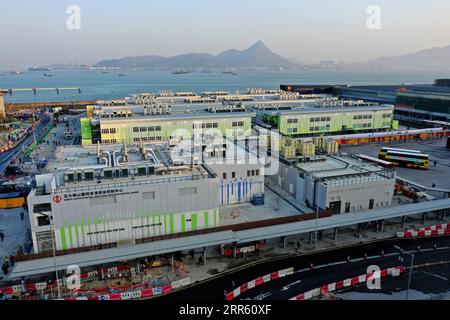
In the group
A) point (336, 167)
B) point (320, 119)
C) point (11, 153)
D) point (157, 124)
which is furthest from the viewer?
point (320, 119)

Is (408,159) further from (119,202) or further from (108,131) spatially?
(108,131)

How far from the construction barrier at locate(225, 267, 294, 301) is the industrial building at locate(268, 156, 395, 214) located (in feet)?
26.6

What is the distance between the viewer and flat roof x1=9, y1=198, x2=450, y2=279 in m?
20.9

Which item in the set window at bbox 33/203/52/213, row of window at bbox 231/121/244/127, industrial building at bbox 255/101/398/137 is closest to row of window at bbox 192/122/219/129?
row of window at bbox 231/121/244/127

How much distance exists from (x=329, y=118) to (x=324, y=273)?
45.6 m

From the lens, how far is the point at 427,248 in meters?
26.2

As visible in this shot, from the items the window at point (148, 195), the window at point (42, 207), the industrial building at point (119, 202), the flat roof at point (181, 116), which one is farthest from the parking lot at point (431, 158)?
the window at point (42, 207)

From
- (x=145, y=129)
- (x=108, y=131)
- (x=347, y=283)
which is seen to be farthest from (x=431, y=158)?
(x=108, y=131)

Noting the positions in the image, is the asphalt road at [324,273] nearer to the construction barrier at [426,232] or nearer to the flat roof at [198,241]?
the construction barrier at [426,232]

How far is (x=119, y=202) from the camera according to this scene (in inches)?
947

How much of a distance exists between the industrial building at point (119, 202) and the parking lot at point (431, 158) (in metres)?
27.8
